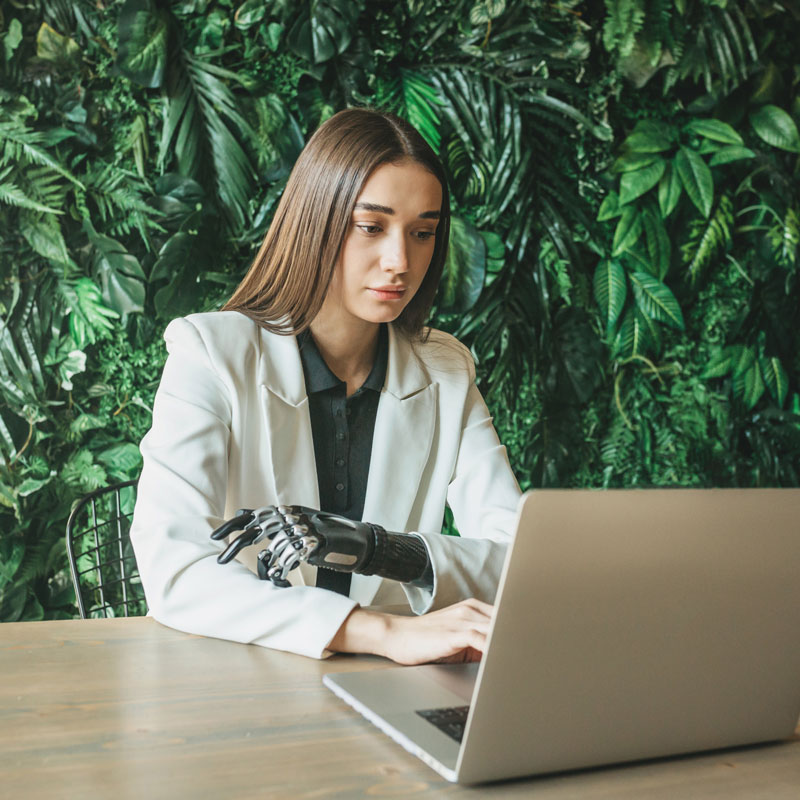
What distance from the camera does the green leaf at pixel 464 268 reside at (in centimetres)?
282

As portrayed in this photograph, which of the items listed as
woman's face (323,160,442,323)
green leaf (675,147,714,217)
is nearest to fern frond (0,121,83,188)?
woman's face (323,160,442,323)

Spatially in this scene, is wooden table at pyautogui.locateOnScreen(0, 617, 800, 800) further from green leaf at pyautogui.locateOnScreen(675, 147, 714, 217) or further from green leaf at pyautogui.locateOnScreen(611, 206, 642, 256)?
green leaf at pyautogui.locateOnScreen(675, 147, 714, 217)

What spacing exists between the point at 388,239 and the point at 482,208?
139cm

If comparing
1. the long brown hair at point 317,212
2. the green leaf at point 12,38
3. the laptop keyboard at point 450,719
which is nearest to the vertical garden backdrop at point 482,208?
the green leaf at point 12,38

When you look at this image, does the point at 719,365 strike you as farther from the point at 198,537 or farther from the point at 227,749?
the point at 227,749

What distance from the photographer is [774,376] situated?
10.5 ft

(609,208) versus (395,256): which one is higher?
(609,208)

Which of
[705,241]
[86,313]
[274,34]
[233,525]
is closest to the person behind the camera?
[233,525]

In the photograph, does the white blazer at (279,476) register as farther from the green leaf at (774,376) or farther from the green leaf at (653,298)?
the green leaf at (774,376)

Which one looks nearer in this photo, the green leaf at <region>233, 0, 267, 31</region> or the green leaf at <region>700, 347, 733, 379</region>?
the green leaf at <region>233, 0, 267, 31</region>

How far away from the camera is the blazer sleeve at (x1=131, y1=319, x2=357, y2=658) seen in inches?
41.5

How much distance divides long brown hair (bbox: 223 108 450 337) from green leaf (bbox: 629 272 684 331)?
60.7 inches

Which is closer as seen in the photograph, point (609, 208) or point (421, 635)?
point (421, 635)

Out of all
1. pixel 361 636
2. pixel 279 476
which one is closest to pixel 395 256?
pixel 279 476
